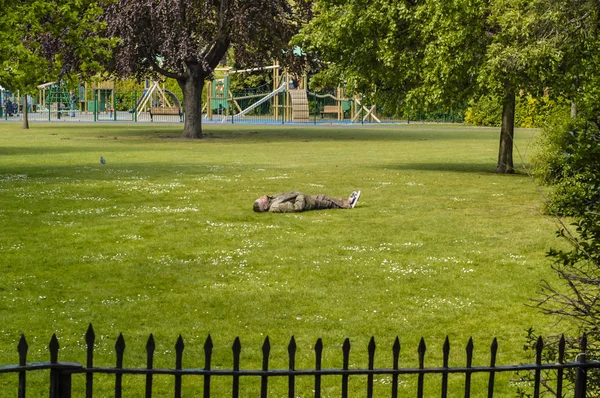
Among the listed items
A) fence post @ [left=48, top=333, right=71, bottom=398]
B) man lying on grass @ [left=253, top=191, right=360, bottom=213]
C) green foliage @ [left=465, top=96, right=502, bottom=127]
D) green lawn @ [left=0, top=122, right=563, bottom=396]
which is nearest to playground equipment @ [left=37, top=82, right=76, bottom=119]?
green foliage @ [left=465, top=96, right=502, bottom=127]

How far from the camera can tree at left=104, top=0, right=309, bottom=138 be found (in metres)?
44.8

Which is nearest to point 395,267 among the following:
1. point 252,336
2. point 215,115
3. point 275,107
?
point 252,336

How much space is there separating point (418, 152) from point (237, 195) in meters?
19.4

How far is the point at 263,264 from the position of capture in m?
13.8

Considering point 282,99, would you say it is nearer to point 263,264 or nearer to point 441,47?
point 441,47

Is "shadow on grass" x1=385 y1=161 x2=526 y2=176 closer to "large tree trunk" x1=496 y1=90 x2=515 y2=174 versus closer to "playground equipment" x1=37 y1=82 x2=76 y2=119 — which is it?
"large tree trunk" x1=496 y1=90 x2=515 y2=174

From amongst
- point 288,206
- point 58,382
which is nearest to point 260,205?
point 288,206

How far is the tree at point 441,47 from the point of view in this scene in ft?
84.1

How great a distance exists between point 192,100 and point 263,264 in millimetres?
35930

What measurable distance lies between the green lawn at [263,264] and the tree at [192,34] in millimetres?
17513

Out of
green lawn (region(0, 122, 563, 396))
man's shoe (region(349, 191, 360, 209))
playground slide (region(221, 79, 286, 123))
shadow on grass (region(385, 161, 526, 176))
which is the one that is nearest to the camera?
green lawn (region(0, 122, 563, 396))

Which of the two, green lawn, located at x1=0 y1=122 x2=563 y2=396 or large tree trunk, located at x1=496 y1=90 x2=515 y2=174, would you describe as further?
large tree trunk, located at x1=496 y1=90 x2=515 y2=174

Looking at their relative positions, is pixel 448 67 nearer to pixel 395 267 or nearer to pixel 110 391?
pixel 395 267

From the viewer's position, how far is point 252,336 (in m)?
9.88
